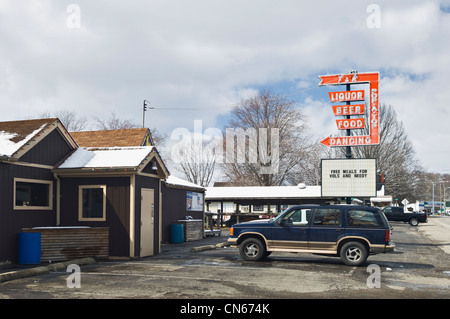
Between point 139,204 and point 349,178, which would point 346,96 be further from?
point 139,204

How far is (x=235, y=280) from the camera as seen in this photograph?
1099 centimetres

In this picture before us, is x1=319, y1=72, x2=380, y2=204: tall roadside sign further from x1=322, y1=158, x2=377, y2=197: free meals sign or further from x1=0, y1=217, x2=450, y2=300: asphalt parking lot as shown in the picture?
x1=0, y1=217, x2=450, y2=300: asphalt parking lot

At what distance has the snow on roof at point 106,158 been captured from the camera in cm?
1603

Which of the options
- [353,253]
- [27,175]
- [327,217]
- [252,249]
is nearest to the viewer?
[353,253]

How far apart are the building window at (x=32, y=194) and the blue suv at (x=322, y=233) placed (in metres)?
6.69

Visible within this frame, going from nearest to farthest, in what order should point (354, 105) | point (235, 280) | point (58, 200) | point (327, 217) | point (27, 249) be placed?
point (235, 280)
point (27, 249)
point (327, 217)
point (58, 200)
point (354, 105)

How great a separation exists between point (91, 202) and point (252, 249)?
19.6ft

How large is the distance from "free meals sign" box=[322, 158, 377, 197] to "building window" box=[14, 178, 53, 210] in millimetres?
13410

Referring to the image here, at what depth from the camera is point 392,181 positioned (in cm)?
5847

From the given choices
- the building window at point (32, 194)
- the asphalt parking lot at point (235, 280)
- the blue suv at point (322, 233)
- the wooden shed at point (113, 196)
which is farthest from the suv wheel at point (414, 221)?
the building window at point (32, 194)

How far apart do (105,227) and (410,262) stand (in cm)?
1054

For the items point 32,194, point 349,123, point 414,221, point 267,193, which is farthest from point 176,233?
point 414,221

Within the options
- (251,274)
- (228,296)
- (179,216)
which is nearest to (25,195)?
(251,274)
